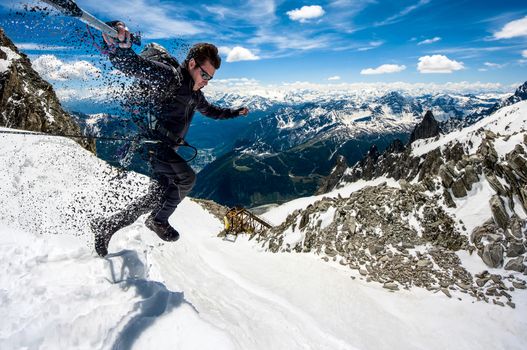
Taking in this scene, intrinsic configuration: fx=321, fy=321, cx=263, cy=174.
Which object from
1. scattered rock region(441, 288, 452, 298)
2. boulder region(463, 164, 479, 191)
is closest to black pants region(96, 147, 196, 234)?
scattered rock region(441, 288, 452, 298)

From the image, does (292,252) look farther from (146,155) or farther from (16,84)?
(16,84)

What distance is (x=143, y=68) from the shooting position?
18.6 ft

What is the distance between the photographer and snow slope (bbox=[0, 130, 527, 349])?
5.08 m

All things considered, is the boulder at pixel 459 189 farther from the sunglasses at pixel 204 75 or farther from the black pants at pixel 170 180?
the sunglasses at pixel 204 75

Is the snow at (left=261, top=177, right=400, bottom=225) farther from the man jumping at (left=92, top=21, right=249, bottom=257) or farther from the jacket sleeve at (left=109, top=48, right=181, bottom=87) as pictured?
the jacket sleeve at (left=109, top=48, right=181, bottom=87)

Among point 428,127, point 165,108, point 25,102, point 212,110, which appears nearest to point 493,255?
point 212,110

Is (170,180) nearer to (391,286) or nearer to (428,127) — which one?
(391,286)

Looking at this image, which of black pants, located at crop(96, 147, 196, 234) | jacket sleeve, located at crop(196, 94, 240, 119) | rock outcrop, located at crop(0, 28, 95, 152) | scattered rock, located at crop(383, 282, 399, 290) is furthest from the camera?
rock outcrop, located at crop(0, 28, 95, 152)

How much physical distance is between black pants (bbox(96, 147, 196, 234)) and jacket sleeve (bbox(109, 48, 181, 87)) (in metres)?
1.53

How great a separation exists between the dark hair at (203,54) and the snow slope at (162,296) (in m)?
4.12

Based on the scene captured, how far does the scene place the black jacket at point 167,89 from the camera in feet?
18.1

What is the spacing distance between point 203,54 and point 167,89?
3.27 ft

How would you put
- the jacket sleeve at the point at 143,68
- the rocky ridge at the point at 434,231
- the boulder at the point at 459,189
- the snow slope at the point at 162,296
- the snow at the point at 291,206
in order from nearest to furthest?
the snow slope at the point at 162,296
the jacket sleeve at the point at 143,68
the rocky ridge at the point at 434,231
the boulder at the point at 459,189
the snow at the point at 291,206

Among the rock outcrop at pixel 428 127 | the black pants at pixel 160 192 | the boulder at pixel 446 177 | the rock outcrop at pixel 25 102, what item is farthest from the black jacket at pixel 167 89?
the rock outcrop at pixel 428 127
